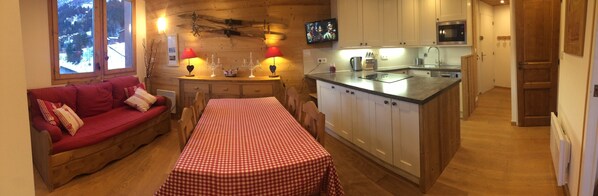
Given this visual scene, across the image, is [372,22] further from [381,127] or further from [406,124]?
[406,124]

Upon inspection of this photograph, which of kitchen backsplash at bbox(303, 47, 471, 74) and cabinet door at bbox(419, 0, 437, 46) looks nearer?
kitchen backsplash at bbox(303, 47, 471, 74)

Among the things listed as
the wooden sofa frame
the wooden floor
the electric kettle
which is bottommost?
the wooden floor

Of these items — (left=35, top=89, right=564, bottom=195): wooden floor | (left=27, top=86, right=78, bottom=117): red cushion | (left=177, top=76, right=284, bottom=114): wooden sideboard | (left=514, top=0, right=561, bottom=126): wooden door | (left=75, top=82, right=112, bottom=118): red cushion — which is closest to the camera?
(left=35, top=89, right=564, bottom=195): wooden floor

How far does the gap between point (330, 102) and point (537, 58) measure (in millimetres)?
2832

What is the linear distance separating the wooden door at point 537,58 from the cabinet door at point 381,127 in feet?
8.86

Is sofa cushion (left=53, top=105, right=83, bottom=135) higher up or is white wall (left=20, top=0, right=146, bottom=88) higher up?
white wall (left=20, top=0, right=146, bottom=88)

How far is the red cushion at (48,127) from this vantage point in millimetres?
3145

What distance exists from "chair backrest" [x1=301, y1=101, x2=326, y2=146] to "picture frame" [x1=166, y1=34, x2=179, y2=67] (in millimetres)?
4128

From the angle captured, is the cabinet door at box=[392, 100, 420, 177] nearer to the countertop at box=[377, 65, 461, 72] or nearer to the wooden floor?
the wooden floor

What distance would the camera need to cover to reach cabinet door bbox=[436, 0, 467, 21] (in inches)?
207

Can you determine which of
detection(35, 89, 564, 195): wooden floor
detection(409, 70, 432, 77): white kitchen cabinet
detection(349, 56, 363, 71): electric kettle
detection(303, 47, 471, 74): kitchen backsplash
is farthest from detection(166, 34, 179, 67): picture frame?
detection(409, 70, 432, 77): white kitchen cabinet

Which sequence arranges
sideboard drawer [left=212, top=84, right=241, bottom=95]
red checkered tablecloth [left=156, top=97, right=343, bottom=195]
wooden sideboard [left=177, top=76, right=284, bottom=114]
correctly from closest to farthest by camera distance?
red checkered tablecloth [left=156, top=97, right=343, bottom=195] < wooden sideboard [left=177, top=76, right=284, bottom=114] < sideboard drawer [left=212, top=84, right=241, bottom=95]

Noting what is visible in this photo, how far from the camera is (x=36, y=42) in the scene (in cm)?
399

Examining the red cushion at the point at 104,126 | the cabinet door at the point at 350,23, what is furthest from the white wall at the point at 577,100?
the red cushion at the point at 104,126
